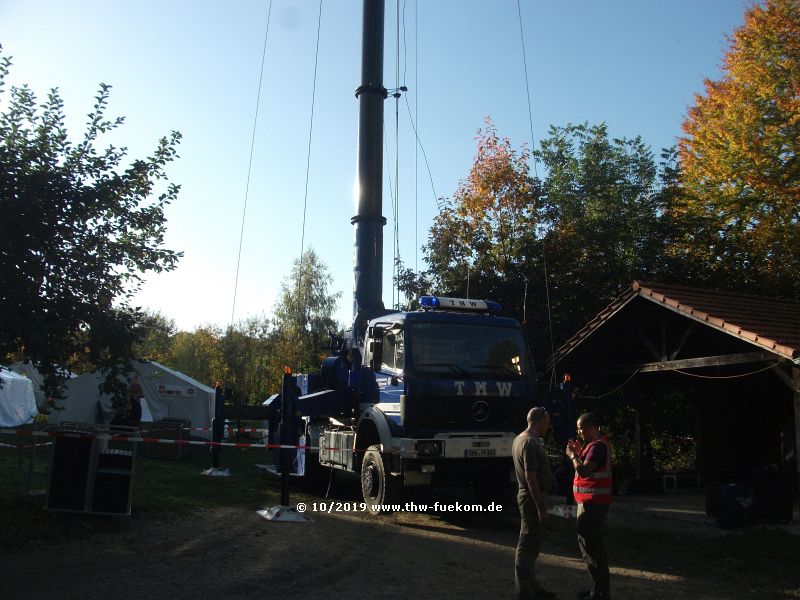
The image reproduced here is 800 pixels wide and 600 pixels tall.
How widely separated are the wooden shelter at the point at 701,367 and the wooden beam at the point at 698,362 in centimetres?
2

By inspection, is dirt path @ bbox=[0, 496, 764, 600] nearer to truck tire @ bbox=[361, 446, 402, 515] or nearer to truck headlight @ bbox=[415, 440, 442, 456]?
truck tire @ bbox=[361, 446, 402, 515]

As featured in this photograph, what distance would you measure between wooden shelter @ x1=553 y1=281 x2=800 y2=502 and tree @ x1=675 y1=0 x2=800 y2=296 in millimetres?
5984

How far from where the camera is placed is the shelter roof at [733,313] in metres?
10.7

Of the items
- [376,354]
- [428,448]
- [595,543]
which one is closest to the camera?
[595,543]

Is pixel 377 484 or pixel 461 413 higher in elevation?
pixel 461 413

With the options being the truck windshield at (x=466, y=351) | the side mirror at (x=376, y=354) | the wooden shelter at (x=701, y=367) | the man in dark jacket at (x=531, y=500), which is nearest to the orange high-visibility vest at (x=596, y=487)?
the man in dark jacket at (x=531, y=500)

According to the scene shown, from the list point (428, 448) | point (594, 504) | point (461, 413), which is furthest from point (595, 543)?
point (461, 413)

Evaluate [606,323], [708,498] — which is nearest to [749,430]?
[606,323]

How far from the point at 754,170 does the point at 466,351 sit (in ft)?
50.3

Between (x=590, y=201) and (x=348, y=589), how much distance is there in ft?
72.7

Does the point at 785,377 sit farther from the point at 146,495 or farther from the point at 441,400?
the point at 146,495

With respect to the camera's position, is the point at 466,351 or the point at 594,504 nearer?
the point at 594,504

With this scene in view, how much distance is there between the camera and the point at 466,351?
10227 millimetres

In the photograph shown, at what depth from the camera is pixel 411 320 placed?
10133 mm
